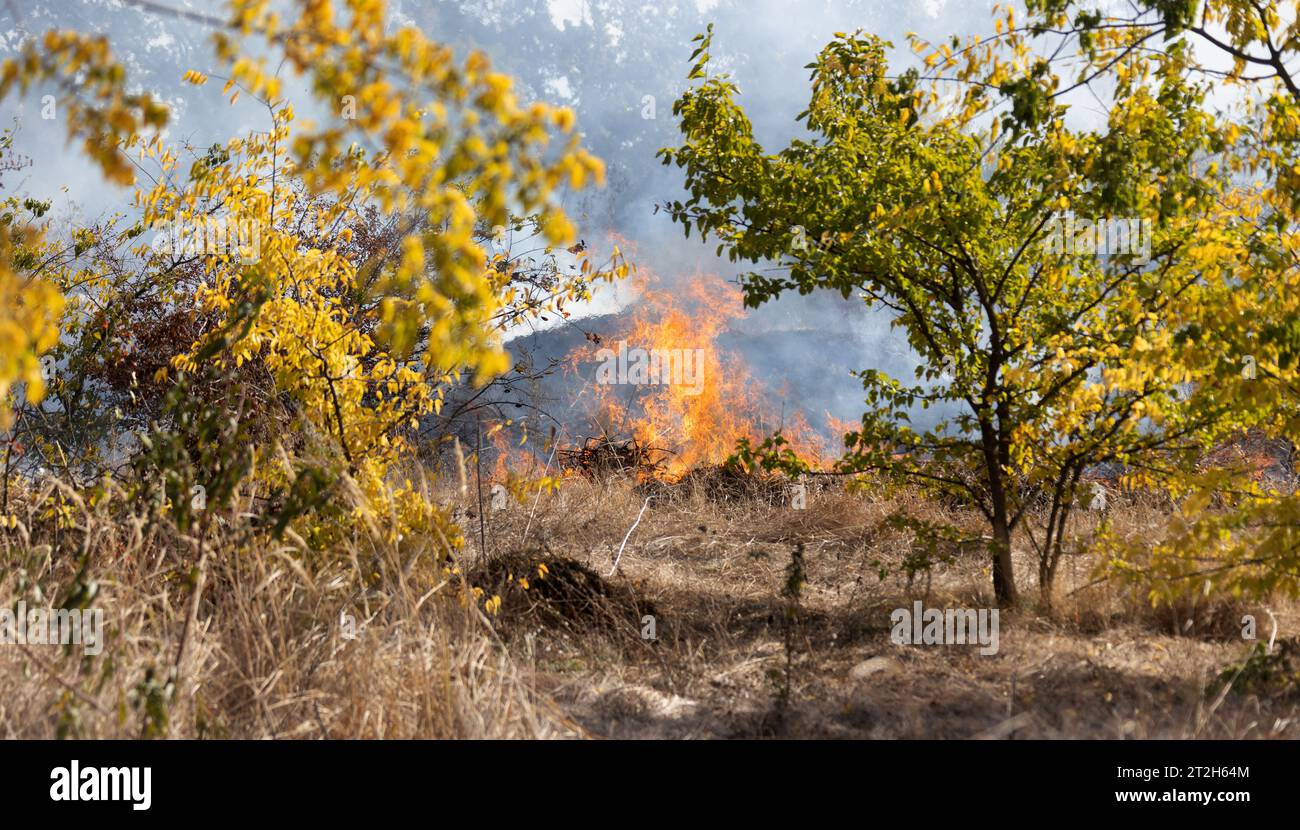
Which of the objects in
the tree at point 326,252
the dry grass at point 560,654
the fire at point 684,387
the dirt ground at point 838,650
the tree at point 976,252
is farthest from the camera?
the fire at point 684,387

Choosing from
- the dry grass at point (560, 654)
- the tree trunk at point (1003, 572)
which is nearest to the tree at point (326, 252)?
the dry grass at point (560, 654)

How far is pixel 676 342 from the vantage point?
52.4 ft

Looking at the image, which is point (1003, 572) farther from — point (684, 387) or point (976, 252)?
point (684, 387)

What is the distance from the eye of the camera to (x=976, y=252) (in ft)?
19.6

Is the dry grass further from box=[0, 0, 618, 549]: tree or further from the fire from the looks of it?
the fire

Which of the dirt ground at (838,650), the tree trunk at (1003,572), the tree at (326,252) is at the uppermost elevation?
the tree at (326,252)

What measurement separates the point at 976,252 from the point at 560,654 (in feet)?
10.6

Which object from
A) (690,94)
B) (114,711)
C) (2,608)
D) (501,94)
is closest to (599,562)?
(690,94)

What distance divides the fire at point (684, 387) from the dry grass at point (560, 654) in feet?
5.74

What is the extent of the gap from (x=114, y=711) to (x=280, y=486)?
196 centimetres

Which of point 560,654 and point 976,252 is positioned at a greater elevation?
point 976,252

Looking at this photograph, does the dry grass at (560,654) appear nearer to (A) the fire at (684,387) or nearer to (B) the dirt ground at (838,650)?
(B) the dirt ground at (838,650)

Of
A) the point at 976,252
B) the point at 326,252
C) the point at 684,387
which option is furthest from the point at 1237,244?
the point at 684,387

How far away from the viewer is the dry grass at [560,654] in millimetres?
3645
